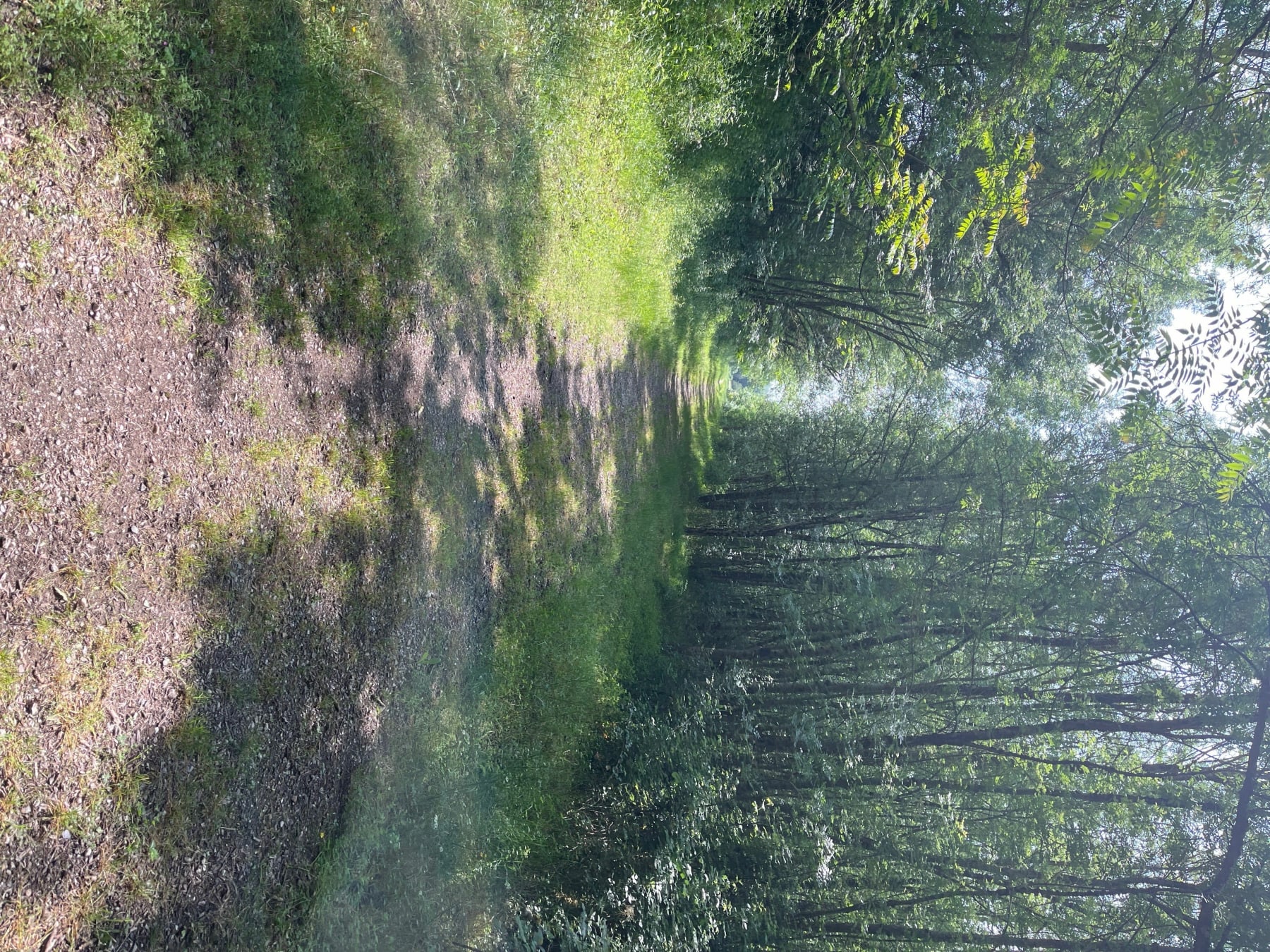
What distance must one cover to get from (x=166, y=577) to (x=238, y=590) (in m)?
0.47

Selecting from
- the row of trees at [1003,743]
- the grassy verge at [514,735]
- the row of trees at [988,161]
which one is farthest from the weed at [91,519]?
the row of trees at [1003,743]

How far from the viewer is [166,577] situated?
398 cm

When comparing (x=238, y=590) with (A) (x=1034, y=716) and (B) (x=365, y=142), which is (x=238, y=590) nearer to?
(B) (x=365, y=142)

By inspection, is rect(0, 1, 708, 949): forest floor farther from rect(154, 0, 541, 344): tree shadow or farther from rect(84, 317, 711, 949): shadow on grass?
rect(154, 0, 541, 344): tree shadow

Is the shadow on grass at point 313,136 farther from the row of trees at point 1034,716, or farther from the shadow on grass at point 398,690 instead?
the row of trees at point 1034,716

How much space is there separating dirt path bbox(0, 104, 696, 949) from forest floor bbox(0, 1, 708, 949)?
1 centimetres

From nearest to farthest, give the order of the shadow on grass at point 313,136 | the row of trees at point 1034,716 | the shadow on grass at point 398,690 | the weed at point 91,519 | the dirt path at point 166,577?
the dirt path at point 166,577 → the weed at point 91,519 → the shadow on grass at point 313,136 → the shadow on grass at point 398,690 → the row of trees at point 1034,716

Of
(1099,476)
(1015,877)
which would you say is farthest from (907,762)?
(1099,476)

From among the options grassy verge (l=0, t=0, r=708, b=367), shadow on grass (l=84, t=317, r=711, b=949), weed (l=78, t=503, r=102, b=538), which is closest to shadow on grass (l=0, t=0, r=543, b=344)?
grassy verge (l=0, t=0, r=708, b=367)

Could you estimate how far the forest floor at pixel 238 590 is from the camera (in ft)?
11.3

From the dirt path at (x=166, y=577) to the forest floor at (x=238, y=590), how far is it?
0.05ft

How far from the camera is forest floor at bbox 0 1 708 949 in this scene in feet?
11.3

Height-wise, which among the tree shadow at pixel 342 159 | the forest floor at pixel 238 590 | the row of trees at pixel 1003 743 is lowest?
the row of trees at pixel 1003 743

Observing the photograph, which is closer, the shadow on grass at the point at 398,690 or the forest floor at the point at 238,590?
the forest floor at the point at 238,590
